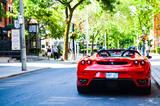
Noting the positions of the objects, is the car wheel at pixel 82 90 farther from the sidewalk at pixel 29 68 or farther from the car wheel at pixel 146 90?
the sidewalk at pixel 29 68

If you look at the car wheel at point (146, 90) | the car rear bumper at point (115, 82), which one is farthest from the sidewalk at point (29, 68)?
the car rear bumper at point (115, 82)

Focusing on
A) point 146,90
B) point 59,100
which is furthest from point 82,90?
point 146,90

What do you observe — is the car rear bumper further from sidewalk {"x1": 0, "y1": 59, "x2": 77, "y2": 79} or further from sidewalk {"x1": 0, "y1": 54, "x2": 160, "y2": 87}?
sidewalk {"x1": 0, "y1": 59, "x2": 77, "y2": 79}

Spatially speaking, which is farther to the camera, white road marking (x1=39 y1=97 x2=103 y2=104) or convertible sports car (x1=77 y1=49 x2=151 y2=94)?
convertible sports car (x1=77 y1=49 x2=151 y2=94)

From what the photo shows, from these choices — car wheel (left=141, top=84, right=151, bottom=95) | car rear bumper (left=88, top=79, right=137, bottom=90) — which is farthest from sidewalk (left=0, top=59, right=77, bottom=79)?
car wheel (left=141, top=84, right=151, bottom=95)

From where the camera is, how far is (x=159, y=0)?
2903 centimetres

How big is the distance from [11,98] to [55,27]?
3602 cm

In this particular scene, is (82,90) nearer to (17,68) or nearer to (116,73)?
(116,73)

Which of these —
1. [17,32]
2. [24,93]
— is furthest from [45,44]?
[24,93]

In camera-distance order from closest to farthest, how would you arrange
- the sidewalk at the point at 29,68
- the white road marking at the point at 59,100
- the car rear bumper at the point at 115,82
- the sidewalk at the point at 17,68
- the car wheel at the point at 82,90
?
1. the white road marking at the point at 59,100
2. the car rear bumper at the point at 115,82
3. the car wheel at the point at 82,90
4. the sidewalk at the point at 29,68
5. the sidewalk at the point at 17,68

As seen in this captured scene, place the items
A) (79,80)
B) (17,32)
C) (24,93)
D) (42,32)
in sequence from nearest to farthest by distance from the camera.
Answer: (79,80) < (24,93) < (17,32) < (42,32)

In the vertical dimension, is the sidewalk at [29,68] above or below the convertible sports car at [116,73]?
below

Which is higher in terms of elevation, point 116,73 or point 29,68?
point 116,73

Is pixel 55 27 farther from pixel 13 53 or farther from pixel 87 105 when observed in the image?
pixel 87 105
